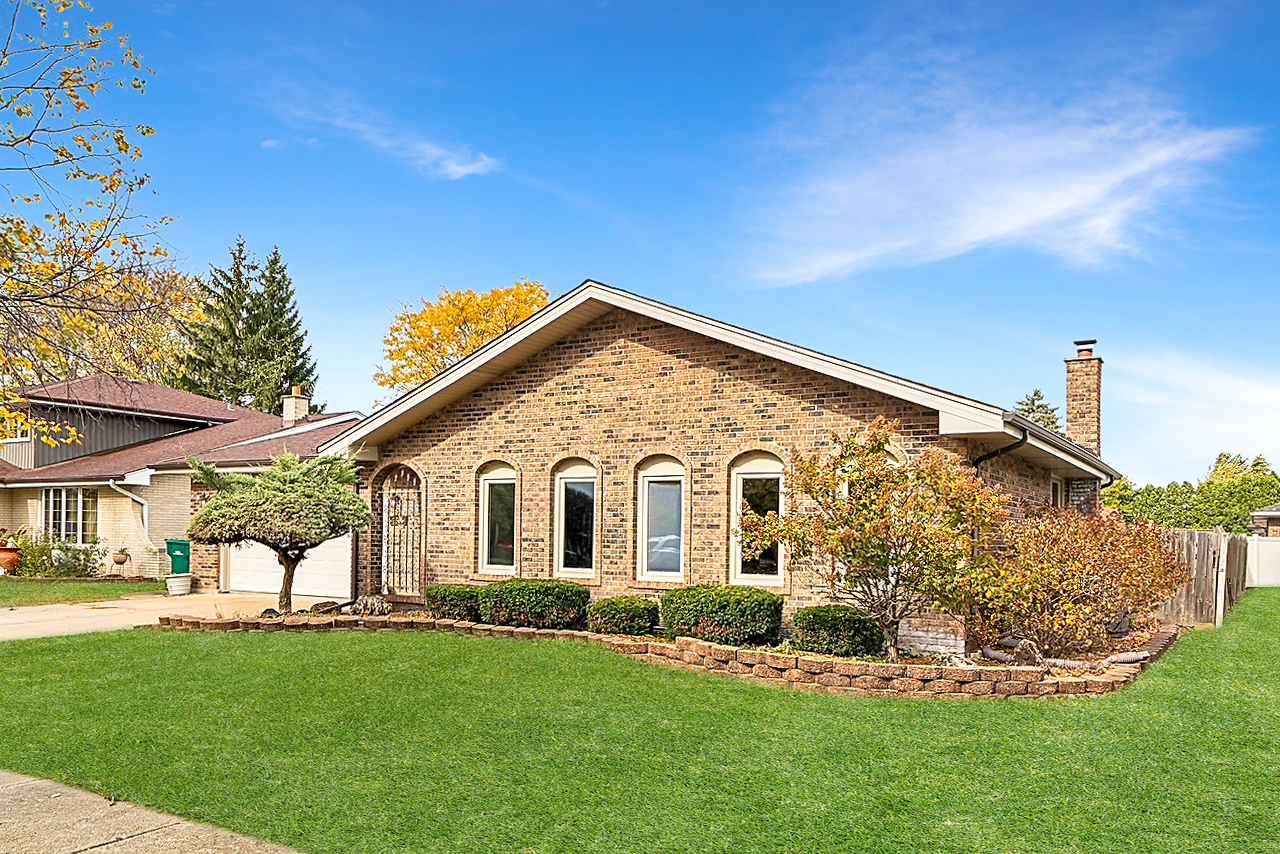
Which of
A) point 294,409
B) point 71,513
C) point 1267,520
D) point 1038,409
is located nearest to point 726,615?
point 294,409

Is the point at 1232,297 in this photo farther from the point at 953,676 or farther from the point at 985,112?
the point at 953,676

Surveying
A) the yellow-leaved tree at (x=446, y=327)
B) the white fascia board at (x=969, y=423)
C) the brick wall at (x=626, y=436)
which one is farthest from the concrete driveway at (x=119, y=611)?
the yellow-leaved tree at (x=446, y=327)

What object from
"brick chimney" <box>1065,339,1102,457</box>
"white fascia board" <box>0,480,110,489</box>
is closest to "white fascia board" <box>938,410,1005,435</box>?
"brick chimney" <box>1065,339,1102,457</box>

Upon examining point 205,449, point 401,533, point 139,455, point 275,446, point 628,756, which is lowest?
point 628,756

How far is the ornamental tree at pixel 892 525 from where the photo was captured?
408 inches

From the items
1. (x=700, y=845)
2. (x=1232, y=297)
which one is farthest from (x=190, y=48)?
(x=1232, y=297)

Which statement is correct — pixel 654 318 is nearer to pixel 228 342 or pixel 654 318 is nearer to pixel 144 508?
pixel 144 508

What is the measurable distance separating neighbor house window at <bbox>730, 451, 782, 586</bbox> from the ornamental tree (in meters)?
2.27

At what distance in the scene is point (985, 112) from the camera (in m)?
14.3

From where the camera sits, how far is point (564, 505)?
1531 centimetres

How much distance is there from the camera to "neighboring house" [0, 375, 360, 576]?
23.7 m

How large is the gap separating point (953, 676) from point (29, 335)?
895 centimetres

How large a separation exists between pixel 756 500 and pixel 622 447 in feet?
7.30

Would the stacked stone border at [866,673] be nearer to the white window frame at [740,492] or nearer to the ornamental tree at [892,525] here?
the ornamental tree at [892,525]
